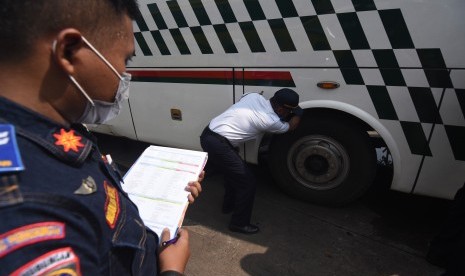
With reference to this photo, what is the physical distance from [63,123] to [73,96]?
68 millimetres

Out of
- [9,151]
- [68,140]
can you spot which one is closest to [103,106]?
[68,140]

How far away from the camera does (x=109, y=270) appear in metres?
0.72

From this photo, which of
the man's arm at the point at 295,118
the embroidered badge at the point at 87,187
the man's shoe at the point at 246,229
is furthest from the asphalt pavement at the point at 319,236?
the embroidered badge at the point at 87,187

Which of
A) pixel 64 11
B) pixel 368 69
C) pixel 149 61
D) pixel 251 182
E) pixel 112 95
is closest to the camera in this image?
pixel 64 11

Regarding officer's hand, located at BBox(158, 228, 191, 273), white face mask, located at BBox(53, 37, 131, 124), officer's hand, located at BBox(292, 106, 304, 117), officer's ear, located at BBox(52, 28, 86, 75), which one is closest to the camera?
officer's ear, located at BBox(52, 28, 86, 75)

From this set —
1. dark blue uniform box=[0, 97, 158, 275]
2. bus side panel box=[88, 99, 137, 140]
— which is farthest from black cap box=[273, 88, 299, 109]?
dark blue uniform box=[0, 97, 158, 275]

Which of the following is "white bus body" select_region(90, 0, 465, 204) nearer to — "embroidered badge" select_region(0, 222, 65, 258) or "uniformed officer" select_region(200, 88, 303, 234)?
"uniformed officer" select_region(200, 88, 303, 234)

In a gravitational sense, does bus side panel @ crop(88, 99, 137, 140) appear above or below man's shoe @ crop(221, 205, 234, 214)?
above

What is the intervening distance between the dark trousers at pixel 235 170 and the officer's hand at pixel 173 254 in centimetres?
155

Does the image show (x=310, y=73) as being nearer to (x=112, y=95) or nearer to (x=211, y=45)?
(x=211, y=45)

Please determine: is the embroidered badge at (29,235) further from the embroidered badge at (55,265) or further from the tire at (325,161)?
the tire at (325,161)

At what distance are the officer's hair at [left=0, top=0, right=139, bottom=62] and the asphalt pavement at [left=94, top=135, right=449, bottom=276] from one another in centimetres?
210

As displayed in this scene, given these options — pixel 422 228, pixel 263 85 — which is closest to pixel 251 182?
pixel 263 85

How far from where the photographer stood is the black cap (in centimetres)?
252
